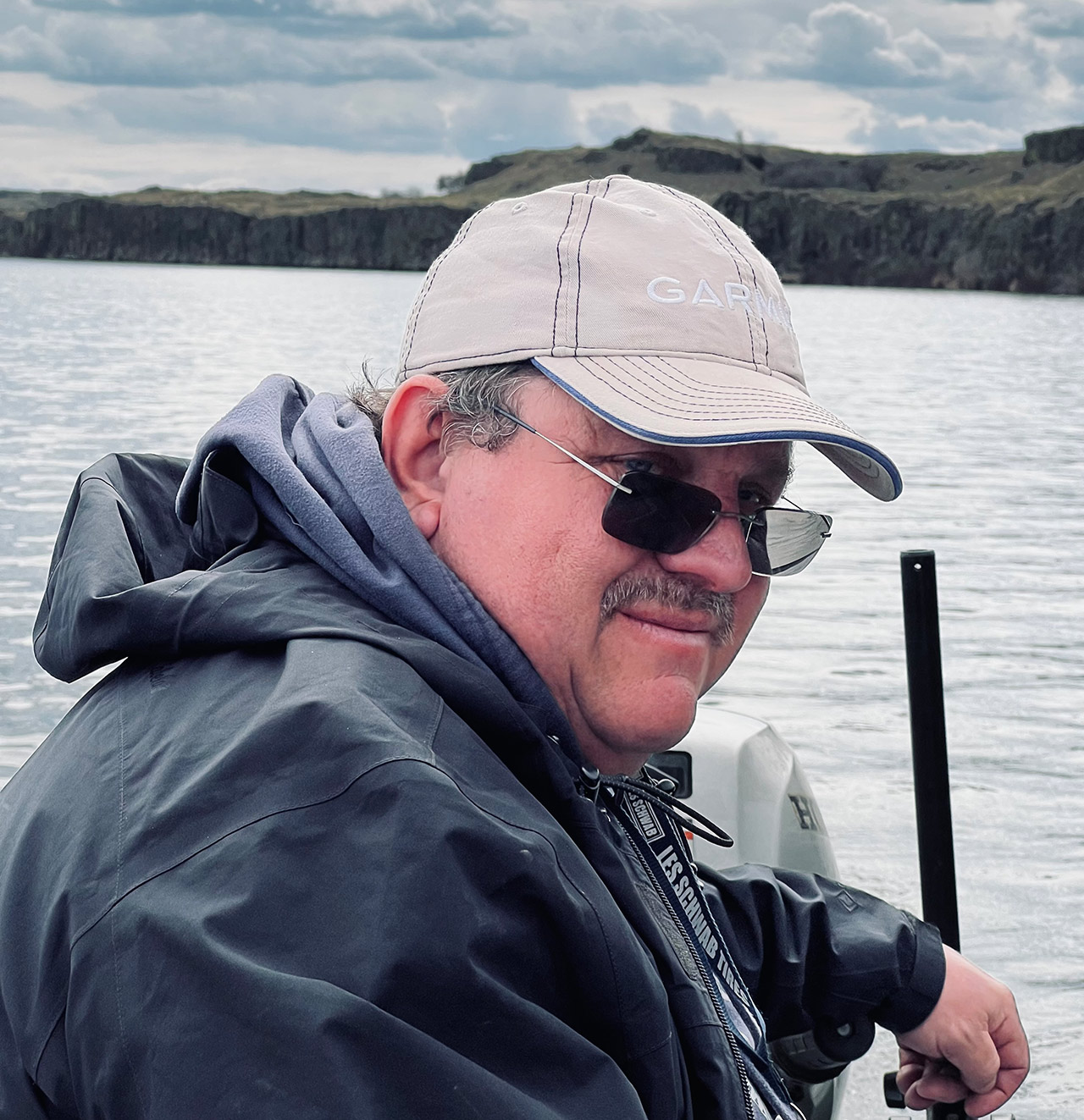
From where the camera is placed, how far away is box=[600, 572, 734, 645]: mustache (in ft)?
4.37

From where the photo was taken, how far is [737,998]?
5.01 feet

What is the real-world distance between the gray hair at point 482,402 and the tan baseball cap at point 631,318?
12mm

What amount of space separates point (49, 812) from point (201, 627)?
17 cm

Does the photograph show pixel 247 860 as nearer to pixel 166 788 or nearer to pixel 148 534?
pixel 166 788

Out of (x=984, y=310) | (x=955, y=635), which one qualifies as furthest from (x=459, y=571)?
(x=984, y=310)

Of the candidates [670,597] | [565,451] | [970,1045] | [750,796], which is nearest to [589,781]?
[670,597]

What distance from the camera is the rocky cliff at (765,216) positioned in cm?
8769

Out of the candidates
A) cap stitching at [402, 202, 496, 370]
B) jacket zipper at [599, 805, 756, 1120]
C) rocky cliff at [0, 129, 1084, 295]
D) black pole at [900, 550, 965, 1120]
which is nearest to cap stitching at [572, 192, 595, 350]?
cap stitching at [402, 202, 496, 370]

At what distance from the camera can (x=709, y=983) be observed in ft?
4.57

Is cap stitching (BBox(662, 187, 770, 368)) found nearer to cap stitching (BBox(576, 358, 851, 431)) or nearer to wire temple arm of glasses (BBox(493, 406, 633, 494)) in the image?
cap stitching (BBox(576, 358, 851, 431))

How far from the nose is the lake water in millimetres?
503

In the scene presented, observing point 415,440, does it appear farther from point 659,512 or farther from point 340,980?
point 340,980

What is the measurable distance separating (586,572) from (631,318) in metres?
0.25

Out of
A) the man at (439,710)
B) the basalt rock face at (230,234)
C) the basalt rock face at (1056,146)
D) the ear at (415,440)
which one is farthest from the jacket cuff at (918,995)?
the basalt rock face at (1056,146)
